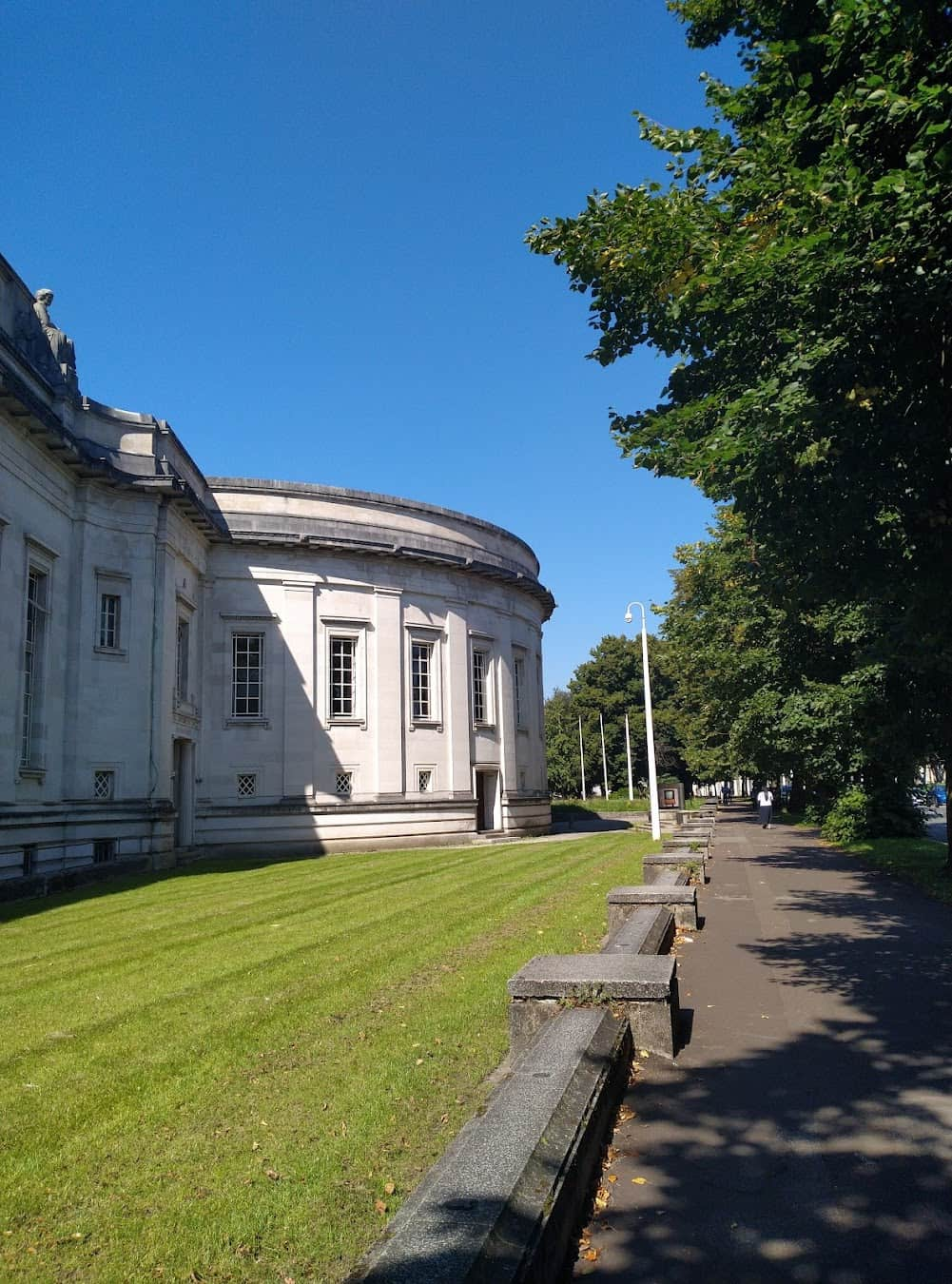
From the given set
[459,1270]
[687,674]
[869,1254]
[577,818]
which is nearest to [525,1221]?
[459,1270]

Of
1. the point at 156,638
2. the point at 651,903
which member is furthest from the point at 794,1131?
the point at 156,638

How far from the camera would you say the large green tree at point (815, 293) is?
827 centimetres

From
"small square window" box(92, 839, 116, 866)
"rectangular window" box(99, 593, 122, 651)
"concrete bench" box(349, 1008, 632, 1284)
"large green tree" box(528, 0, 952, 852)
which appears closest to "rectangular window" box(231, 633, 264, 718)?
"rectangular window" box(99, 593, 122, 651)

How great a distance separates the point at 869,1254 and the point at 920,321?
26.7 feet

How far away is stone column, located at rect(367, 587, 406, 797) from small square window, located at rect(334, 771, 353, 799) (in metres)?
1.01

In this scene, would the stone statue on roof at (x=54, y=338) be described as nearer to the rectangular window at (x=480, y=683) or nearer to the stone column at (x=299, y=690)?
the stone column at (x=299, y=690)

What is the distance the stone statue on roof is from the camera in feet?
74.1

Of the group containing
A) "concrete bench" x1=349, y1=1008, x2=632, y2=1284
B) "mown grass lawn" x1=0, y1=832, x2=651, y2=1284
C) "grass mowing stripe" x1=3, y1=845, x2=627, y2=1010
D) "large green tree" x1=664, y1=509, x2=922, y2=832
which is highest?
"large green tree" x1=664, y1=509, x2=922, y2=832

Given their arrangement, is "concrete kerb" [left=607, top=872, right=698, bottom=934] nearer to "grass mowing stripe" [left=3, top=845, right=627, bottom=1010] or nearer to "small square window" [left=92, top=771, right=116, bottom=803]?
"grass mowing stripe" [left=3, top=845, right=627, bottom=1010]

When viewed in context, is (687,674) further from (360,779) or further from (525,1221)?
(525,1221)

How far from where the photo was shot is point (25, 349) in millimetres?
21719

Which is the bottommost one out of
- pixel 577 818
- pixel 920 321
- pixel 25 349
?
pixel 577 818

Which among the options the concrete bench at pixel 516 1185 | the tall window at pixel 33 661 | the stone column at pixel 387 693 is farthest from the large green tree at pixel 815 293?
the stone column at pixel 387 693

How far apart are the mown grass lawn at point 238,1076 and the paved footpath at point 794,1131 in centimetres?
118
